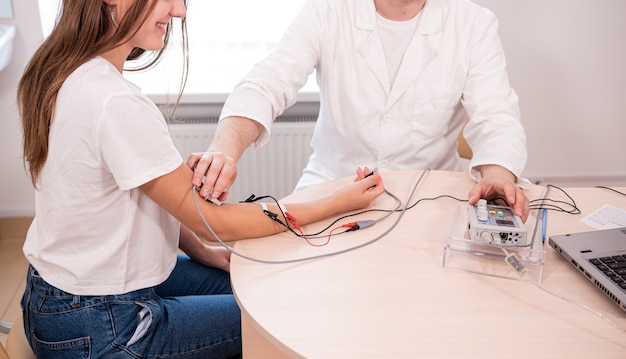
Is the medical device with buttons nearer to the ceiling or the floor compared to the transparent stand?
nearer to the ceiling

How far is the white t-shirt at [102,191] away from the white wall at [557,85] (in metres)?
1.48

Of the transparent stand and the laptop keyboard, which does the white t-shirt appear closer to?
the transparent stand

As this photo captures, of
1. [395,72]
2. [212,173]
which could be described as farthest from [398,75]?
[212,173]

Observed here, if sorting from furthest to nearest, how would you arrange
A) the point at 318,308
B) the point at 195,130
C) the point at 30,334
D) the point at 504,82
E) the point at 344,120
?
the point at 195,130, the point at 344,120, the point at 504,82, the point at 30,334, the point at 318,308

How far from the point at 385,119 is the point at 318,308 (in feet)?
2.73

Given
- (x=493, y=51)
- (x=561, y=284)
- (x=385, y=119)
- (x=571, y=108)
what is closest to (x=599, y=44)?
(x=571, y=108)

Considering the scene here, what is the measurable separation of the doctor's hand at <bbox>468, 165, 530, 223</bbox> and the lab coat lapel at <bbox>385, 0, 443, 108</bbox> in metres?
0.37

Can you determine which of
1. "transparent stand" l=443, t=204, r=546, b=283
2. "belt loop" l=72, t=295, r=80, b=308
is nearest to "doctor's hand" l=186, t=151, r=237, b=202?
"belt loop" l=72, t=295, r=80, b=308

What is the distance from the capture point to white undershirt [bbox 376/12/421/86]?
1.68 metres

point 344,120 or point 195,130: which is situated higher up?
point 344,120

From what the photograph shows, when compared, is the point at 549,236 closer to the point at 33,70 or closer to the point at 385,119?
the point at 385,119

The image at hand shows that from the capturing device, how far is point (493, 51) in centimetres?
164

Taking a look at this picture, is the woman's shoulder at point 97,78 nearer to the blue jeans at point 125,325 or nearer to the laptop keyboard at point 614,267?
the blue jeans at point 125,325

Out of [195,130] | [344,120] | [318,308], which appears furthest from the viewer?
[195,130]
